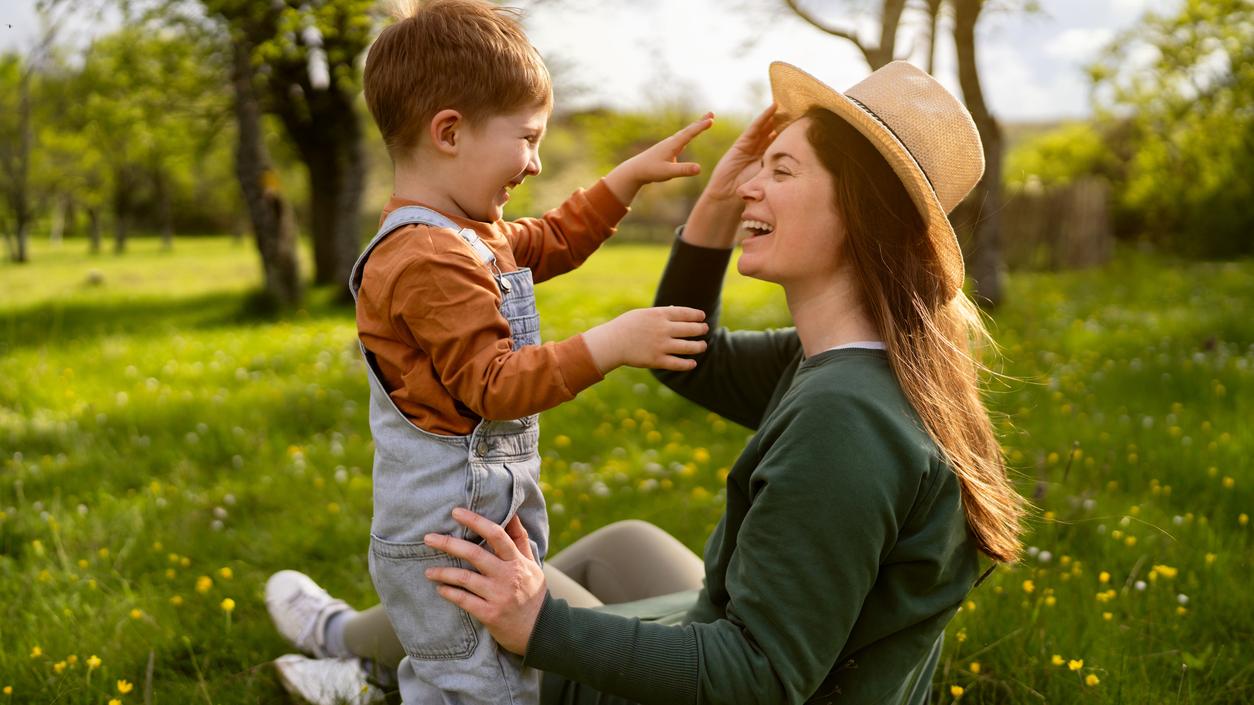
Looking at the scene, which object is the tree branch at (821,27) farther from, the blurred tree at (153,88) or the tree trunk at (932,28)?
the blurred tree at (153,88)

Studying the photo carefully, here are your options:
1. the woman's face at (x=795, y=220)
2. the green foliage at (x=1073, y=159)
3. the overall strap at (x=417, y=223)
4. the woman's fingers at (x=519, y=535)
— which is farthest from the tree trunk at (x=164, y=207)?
the woman's face at (x=795, y=220)

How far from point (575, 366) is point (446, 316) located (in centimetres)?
27

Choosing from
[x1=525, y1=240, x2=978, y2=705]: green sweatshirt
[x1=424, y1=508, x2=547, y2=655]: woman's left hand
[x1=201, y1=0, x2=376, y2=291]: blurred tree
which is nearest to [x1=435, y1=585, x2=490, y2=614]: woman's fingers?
[x1=424, y1=508, x2=547, y2=655]: woman's left hand

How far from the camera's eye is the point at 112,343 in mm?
8492

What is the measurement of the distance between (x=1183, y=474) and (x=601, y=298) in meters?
8.68

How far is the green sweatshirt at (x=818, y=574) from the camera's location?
5.50 ft

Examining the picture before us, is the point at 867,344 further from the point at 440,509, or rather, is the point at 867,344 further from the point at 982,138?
the point at 982,138

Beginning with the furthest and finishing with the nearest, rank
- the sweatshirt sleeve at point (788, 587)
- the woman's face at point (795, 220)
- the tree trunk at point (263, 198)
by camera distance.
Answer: the tree trunk at point (263, 198)
the woman's face at point (795, 220)
the sweatshirt sleeve at point (788, 587)

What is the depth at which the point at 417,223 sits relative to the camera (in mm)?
1943

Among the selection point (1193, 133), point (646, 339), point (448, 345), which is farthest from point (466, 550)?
point (1193, 133)

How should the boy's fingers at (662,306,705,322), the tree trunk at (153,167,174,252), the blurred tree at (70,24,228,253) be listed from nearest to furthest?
the boy's fingers at (662,306,705,322) → the blurred tree at (70,24,228,253) → the tree trunk at (153,167,174,252)

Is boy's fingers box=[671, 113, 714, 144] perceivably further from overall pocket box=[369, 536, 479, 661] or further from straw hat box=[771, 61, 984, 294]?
overall pocket box=[369, 536, 479, 661]

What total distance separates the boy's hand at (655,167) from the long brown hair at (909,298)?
15.8 inches

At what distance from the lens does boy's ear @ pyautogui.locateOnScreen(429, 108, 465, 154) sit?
194 cm
